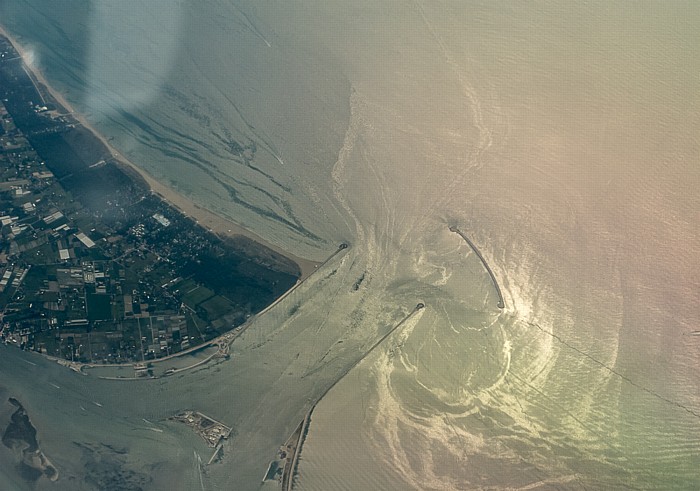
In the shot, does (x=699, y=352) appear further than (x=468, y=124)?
No

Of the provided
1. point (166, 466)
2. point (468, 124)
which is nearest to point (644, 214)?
point (468, 124)

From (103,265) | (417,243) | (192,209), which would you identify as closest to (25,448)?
(103,265)

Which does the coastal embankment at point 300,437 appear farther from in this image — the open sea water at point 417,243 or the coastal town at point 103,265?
the coastal town at point 103,265

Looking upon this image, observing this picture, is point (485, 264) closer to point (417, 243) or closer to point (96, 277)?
point (417, 243)

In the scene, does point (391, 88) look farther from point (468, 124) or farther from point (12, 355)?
point (12, 355)

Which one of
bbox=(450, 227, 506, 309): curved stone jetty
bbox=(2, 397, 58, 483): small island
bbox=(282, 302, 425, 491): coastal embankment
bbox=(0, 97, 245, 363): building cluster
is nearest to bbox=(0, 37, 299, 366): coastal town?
bbox=(0, 97, 245, 363): building cluster
